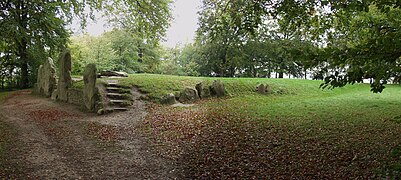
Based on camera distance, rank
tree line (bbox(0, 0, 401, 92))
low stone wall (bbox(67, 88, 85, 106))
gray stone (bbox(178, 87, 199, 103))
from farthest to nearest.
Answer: gray stone (bbox(178, 87, 199, 103))
low stone wall (bbox(67, 88, 85, 106))
tree line (bbox(0, 0, 401, 92))

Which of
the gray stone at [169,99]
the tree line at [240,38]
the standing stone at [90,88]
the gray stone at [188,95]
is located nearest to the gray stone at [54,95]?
the tree line at [240,38]

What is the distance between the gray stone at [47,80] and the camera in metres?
Answer: 17.8

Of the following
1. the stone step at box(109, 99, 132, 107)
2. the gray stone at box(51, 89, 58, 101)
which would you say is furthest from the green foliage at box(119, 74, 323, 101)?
the gray stone at box(51, 89, 58, 101)

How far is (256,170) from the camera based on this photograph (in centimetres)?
593

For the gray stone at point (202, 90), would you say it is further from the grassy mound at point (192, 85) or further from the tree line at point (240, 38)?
the tree line at point (240, 38)

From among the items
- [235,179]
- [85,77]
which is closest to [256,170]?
[235,179]

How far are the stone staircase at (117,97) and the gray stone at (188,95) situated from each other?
273 cm

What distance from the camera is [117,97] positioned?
1445cm

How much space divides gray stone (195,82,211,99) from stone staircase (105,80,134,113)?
3983mm

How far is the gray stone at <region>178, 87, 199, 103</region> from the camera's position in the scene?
1591cm

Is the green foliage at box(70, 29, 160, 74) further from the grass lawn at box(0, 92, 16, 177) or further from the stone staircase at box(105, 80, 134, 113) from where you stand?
the grass lawn at box(0, 92, 16, 177)

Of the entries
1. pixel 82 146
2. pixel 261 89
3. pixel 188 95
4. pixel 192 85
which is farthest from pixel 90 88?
pixel 261 89

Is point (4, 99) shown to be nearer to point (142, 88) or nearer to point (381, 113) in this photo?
point (142, 88)

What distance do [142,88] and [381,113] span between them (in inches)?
436
